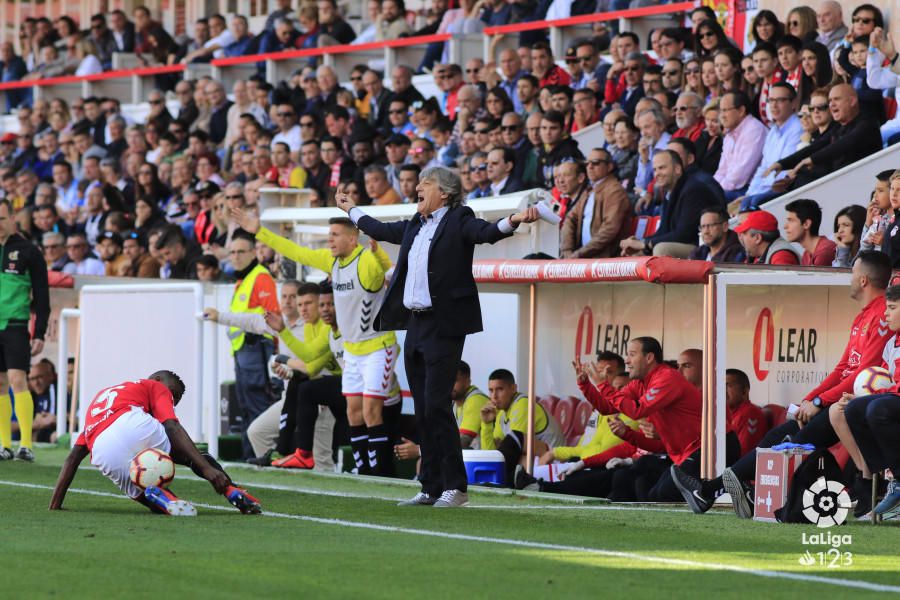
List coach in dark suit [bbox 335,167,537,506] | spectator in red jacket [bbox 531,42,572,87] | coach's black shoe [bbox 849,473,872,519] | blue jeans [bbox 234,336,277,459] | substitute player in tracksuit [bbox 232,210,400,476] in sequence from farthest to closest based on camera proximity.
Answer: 1. spectator in red jacket [bbox 531,42,572,87]
2. blue jeans [bbox 234,336,277,459]
3. substitute player in tracksuit [bbox 232,210,400,476]
4. coach in dark suit [bbox 335,167,537,506]
5. coach's black shoe [bbox 849,473,872,519]

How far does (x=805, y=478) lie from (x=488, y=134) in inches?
344

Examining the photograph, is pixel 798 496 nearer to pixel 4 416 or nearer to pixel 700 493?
pixel 700 493

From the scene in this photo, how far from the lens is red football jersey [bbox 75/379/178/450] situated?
9.06m

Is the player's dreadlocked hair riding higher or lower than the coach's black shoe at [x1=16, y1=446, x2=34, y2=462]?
higher

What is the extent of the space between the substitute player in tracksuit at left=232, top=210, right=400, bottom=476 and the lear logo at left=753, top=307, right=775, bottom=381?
2.60 m

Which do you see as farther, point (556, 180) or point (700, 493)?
point (556, 180)

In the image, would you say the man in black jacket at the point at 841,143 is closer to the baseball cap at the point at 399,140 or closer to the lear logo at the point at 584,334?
the lear logo at the point at 584,334

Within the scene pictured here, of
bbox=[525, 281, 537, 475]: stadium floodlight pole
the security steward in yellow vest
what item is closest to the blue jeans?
the security steward in yellow vest

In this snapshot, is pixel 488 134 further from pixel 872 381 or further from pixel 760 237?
pixel 872 381

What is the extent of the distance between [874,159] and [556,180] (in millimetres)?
2752

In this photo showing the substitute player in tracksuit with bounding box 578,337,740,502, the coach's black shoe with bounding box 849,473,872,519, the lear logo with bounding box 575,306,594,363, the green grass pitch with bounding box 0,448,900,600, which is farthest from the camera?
the lear logo with bounding box 575,306,594,363

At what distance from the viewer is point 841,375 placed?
9.33 m

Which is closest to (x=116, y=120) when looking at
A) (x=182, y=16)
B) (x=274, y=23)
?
(x=274, y=23)

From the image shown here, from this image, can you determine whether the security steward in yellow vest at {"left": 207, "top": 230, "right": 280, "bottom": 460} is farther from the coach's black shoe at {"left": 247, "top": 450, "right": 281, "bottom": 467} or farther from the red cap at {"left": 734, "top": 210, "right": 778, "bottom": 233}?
the red cap at {"left": 734, "top": 210, "right": 778, "bottom": 233}
